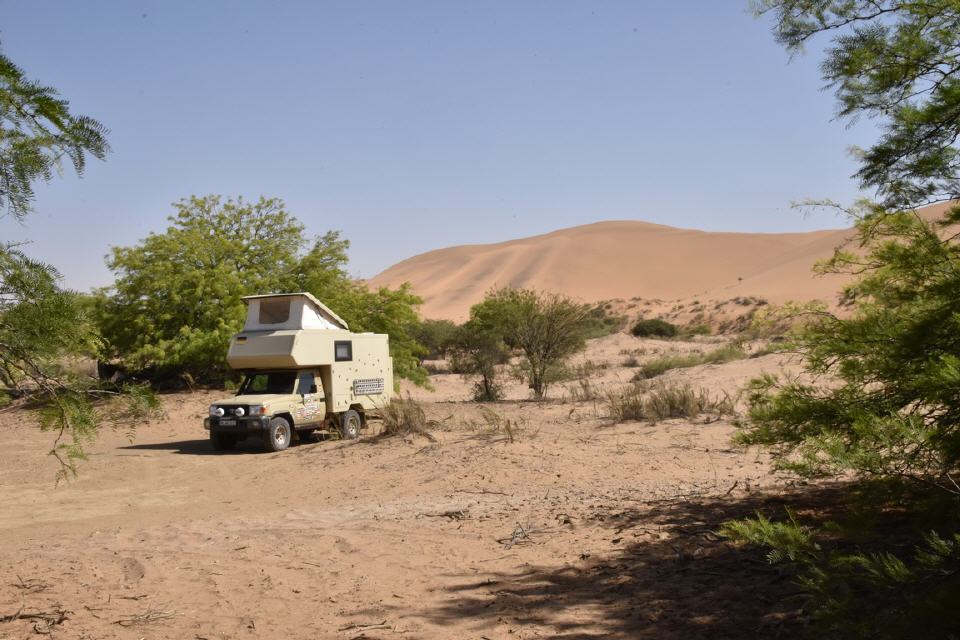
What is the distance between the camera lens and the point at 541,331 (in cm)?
2336

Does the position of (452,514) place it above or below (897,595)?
below

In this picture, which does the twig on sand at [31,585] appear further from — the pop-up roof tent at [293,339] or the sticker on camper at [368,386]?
the sticker on camper at [368,386]

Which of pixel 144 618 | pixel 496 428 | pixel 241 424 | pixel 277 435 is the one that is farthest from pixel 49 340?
pixel 277 435

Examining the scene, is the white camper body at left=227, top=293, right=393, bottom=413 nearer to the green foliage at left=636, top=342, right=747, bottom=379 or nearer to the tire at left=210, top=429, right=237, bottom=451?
the tire at left=210, top=429, right=237, bottom=451

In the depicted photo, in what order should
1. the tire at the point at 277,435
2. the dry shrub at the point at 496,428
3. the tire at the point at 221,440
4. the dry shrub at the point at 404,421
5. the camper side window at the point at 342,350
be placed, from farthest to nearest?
the camper side window at the point at 342,350
the tire at the point at 221,440
the tire at the point at 277,435
the dry shrub at the point at 404,421
the dry shrub at the point at 496,428

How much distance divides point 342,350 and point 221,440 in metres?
3.08

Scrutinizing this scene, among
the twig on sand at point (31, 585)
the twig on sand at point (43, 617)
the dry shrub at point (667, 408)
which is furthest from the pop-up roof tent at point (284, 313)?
the twig on sand at point (43, 617)

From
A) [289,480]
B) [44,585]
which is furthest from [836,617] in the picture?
[289,480]

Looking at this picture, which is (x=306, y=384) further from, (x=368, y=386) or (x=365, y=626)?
(x=365, y=626)

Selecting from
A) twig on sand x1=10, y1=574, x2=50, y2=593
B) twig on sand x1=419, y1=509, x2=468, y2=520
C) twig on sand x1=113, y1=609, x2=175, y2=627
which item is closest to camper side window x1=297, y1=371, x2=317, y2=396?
twig on sand x1=419, y1=509, x2=468, y2=520

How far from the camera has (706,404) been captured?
1617cm

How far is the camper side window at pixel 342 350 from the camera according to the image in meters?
16.7

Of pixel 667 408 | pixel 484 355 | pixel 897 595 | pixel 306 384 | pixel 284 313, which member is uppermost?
pixel 284 313

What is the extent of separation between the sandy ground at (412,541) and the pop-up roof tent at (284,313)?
8.53ft
